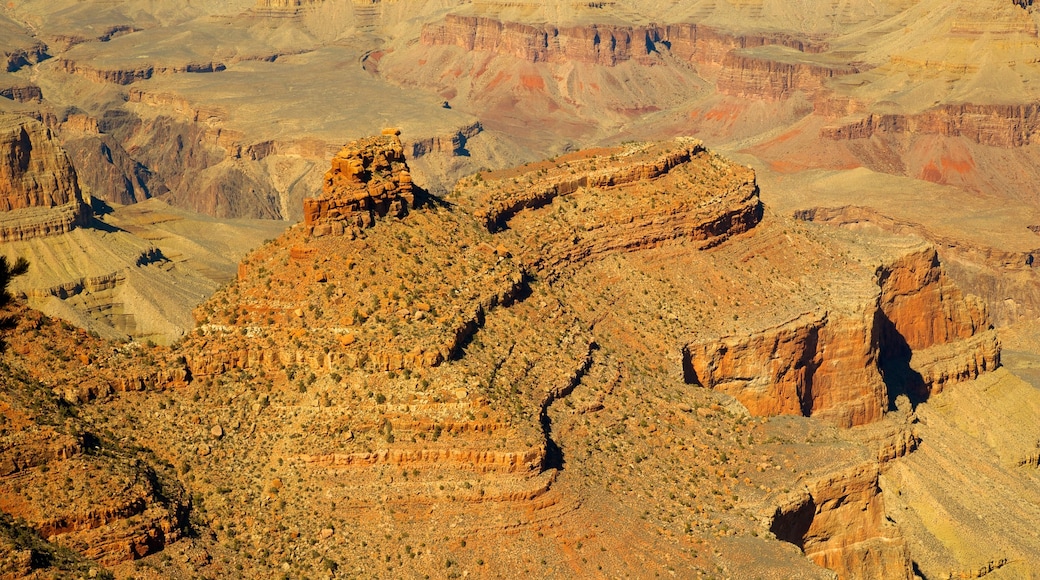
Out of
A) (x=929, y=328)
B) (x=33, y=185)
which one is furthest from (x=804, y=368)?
(x=33, y=185)

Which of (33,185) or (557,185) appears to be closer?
(557,185)

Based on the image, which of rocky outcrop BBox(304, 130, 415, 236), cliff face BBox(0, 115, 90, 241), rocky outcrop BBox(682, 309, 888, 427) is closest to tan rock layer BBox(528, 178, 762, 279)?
rocky outcrop BBox(682, 309, 888, 427)

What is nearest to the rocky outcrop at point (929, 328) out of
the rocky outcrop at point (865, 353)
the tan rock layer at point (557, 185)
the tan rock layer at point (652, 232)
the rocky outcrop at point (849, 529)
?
the rocky outcrop at point (865, 353)

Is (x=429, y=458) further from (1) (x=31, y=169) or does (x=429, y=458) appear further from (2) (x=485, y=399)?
(1) (x=31, y=169)

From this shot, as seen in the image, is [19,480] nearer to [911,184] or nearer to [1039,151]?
[911,184]

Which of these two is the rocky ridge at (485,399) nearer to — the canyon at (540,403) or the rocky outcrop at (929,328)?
the canyon at (540,403)

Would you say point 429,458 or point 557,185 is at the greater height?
point 557,185
